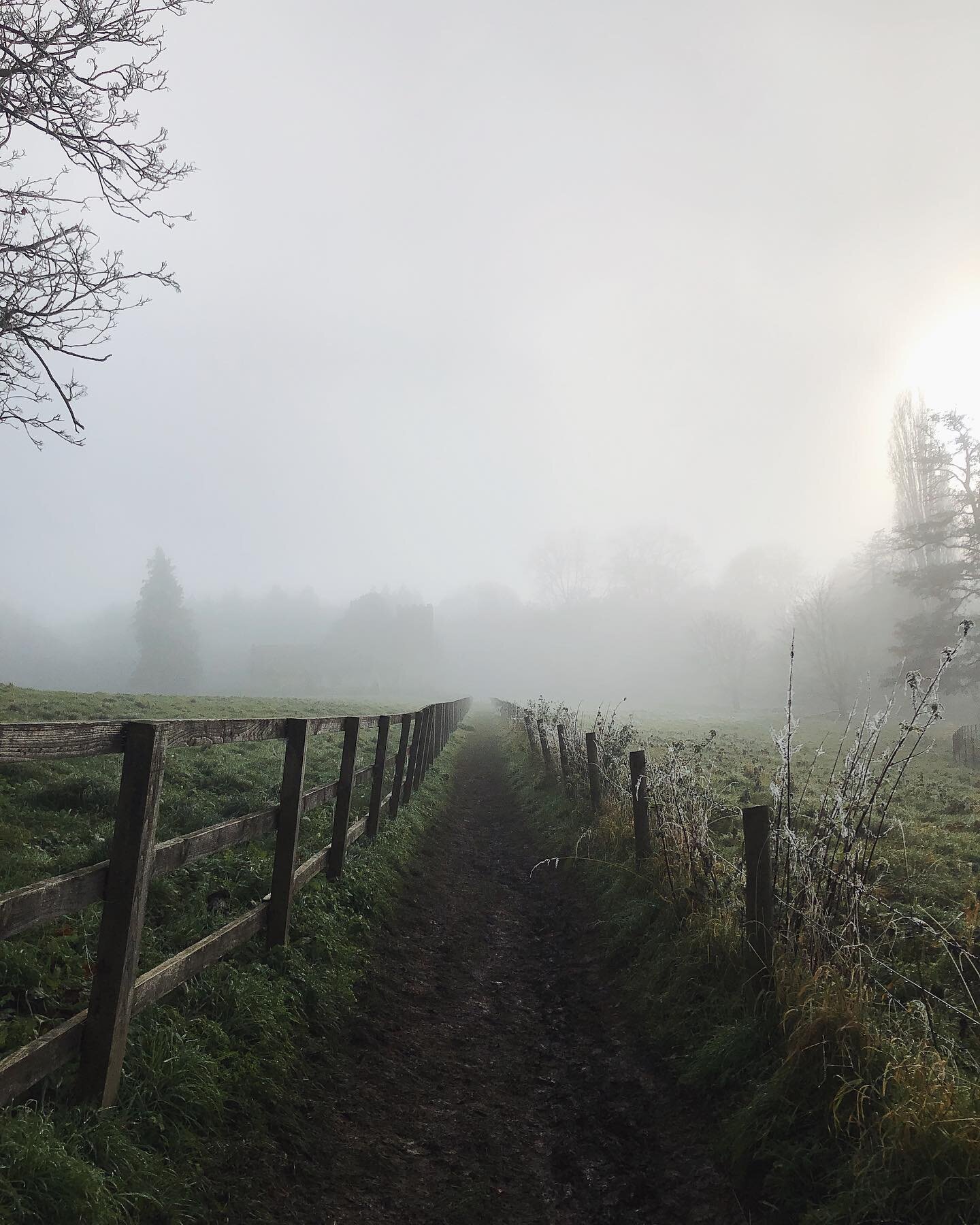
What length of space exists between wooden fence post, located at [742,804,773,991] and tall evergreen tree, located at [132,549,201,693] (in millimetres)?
75375

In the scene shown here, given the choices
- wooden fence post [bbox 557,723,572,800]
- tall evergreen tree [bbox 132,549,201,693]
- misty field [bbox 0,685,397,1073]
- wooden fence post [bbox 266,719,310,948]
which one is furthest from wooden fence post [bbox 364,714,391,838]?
tall evergreen tree [bbox 132,549,201,693]

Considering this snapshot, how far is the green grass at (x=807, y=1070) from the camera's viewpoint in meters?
2.84

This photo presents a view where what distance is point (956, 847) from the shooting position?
29.2 feet

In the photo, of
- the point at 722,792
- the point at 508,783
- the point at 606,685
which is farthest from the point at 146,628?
the point at 722,792

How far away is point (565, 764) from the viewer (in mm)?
12484

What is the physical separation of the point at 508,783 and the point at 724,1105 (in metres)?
12.4

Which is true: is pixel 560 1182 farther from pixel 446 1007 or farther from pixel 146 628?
pixel 146 628

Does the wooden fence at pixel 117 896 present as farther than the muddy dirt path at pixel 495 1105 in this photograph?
No

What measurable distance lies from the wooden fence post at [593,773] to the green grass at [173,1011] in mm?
3259

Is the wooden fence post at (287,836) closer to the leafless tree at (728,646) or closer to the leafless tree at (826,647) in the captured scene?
the leafless tree at (826,647)

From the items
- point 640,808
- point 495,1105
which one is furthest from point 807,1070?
point 640,808

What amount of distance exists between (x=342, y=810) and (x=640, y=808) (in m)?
3.23

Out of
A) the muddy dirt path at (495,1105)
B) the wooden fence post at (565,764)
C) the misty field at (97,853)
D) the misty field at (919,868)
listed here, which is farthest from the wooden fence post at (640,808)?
the wooden fence post at (565,764)

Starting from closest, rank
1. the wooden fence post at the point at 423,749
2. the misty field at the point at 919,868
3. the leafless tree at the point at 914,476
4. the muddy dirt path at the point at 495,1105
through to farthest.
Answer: the muddy dirt path at the point at 495,1105 → the misty field at the point at 919,868 → the wooden fence post at the point at 423,749 → the leafless tree at the point at 914,476
